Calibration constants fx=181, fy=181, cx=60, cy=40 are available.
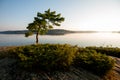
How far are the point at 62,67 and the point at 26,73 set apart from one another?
1446mm

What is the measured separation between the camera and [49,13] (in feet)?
70.2

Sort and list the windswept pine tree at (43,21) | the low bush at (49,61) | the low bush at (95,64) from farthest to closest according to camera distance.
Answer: the windswept pine tree at (43,21) → the low bush at (95,64) → the low bush at (49,61)

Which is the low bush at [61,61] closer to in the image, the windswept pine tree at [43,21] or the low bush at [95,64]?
the low bush at [95,64]

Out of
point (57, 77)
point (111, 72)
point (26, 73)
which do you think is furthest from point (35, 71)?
point (111, 72)

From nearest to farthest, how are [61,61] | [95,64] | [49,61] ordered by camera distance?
[49,61] < [61,61] < [95,64]

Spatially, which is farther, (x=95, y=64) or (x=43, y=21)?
(x=43, y=21)

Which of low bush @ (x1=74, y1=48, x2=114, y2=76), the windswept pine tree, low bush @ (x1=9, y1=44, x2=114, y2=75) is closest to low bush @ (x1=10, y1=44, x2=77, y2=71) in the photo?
low bush @ (x1=9, y1=44, x2=114, y2=75)

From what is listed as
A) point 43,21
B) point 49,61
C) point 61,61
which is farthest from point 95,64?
point 43,21

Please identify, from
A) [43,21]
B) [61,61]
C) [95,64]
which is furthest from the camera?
[43,21]

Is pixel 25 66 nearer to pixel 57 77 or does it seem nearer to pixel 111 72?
pixel 57 77

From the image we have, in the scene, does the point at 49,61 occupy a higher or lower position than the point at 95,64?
higher

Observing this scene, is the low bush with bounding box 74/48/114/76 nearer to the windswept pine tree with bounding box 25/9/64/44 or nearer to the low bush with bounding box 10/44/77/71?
the low bush with bounding box 10/44/77/71

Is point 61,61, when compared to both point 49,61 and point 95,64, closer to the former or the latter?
point 49,61

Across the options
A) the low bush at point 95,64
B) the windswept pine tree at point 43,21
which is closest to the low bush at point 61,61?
the low bush at point 95,64
